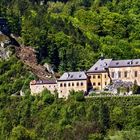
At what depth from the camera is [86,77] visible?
103312 mm

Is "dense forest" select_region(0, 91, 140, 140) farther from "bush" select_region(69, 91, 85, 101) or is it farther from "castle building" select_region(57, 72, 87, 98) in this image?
"castle building" select_region(57, 72, 87, 98)

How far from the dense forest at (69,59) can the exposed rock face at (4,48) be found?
5.00ft

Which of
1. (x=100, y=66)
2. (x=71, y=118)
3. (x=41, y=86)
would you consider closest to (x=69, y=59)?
(x=100, y=66)

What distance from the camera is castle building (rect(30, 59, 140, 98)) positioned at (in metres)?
103

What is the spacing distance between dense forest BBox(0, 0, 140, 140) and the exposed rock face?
1.52 meters

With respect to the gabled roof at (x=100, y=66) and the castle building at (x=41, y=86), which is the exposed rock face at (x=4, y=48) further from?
the gabled roof at (x=100, y=66)

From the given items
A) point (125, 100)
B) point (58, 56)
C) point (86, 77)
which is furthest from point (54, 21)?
point (125, 100)

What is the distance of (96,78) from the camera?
104 metres

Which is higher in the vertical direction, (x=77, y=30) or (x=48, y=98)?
(x=77, y=30)

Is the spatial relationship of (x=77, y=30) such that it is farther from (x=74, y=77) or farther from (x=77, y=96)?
(x=77, y=96)

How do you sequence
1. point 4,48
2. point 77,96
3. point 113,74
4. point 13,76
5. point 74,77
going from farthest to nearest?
point 4,48, point 13,76, point 113,74, point 74,77, point 77,96

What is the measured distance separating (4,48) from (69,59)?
11915 millimetres

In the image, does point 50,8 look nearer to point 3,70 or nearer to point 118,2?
point 118,2

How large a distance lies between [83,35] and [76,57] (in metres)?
12.4
